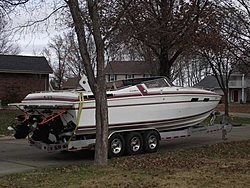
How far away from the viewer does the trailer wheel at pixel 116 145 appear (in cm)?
1205

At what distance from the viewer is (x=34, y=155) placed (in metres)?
13.1

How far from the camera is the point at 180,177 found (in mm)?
8688

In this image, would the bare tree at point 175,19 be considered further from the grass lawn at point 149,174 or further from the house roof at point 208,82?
the house roof at point 208,82

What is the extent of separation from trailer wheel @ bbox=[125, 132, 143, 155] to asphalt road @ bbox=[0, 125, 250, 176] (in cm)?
117

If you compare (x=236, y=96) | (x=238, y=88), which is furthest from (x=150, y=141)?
(x=236, y=96)

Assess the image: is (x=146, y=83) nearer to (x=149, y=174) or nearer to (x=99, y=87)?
(x=99, y=87)

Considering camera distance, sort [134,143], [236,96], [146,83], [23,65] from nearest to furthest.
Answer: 1. [134,143]
2. [146,83]
3. [23,65]
4. [236,96]

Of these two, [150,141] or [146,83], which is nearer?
[150,141]

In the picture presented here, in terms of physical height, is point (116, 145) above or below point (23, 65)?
below

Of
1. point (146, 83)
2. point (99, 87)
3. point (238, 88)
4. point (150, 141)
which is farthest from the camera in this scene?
point (238, 88)

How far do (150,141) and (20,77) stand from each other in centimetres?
2516

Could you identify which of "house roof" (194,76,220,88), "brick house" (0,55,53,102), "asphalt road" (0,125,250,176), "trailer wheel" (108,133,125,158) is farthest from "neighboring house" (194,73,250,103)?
"trailer wheel" (108,133,125,158)

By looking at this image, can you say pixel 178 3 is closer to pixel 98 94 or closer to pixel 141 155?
pixel 141 155

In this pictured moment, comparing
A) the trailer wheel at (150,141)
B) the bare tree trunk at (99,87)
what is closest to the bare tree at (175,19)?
the trailer wheel at (150,141)
